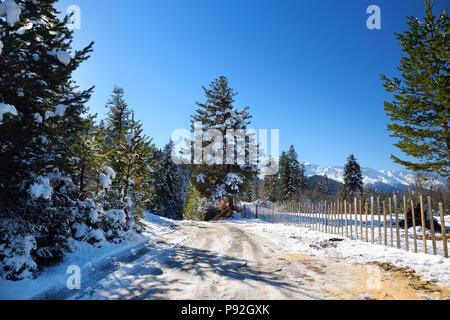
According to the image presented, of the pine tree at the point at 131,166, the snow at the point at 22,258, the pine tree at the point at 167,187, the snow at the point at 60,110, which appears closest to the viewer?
the snow at the point at 22,258

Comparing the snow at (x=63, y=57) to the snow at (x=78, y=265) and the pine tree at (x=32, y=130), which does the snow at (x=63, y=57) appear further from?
the snow at (x=78, y=265)

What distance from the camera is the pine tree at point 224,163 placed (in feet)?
86.2

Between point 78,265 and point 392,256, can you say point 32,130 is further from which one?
point 392,256

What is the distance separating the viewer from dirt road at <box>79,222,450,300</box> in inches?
161

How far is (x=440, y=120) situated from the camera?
9836 mm

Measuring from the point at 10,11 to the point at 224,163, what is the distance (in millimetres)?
Answer: 23038

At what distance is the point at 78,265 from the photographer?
5.55 m

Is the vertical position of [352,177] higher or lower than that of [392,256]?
higher

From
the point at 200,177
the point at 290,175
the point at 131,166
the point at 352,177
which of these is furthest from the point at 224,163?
the point at 352,177

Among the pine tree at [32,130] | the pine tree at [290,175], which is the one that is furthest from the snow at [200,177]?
the pine tree at [290,175]

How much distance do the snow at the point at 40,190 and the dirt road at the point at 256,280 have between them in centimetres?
229

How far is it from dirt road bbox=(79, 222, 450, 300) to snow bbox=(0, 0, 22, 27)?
5958 millimetres

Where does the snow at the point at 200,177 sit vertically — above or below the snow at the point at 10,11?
below

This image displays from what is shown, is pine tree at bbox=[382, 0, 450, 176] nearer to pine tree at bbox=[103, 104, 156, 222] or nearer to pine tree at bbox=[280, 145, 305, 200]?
pine tree at bbox=[103, 104, 156, 222]
